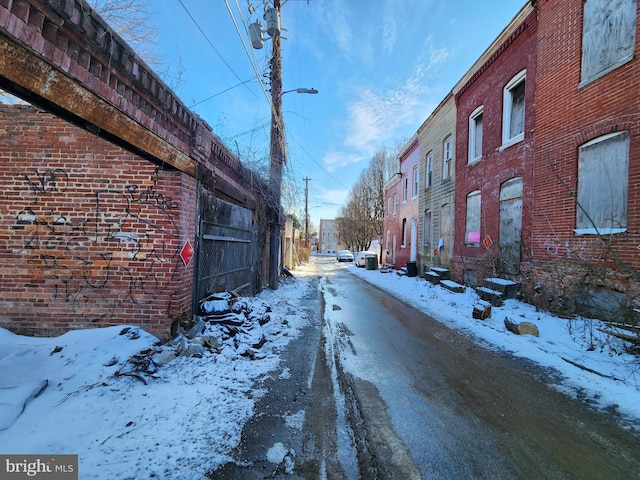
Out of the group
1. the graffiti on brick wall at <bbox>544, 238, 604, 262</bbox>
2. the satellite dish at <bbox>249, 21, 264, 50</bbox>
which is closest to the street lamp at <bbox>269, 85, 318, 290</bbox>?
the satellite dish at <bbox>249, 21, 264, 50</bbox>

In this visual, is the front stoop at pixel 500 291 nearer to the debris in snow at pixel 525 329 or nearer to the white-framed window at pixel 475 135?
the debris in snow at pixel 525 329

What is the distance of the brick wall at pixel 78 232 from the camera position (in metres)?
4.78

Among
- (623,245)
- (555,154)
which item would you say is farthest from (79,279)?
(555,154)

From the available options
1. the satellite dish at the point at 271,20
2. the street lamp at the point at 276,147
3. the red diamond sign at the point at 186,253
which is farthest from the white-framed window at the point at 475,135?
the red diamond sign at the point at 186,253

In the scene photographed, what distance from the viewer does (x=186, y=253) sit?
5180mm

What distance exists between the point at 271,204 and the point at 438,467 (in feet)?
31.0

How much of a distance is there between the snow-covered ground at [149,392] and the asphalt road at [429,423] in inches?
9.5

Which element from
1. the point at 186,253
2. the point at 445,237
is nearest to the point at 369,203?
the point at 445,237

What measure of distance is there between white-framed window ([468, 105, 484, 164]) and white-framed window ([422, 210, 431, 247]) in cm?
475

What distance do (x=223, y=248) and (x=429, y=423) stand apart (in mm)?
5329

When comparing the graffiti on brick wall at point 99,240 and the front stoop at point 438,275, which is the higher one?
the graffiti on brick wall at point 99,240

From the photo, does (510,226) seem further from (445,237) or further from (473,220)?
(445,237)

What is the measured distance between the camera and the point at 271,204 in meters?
11.1

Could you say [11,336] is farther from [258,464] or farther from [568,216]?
[568,216]
